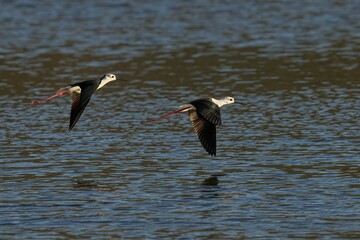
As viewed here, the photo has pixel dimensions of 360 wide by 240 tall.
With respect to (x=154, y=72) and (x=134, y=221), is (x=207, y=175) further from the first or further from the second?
(x=154, y=72)

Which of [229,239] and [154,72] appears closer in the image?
[229,239]

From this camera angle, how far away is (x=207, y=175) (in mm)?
13492

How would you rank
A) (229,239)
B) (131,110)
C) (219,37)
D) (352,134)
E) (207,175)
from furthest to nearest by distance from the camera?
(219,37), (131,110), (352,134), (207,175), (229,239)

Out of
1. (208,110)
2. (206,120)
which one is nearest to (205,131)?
(206,120)

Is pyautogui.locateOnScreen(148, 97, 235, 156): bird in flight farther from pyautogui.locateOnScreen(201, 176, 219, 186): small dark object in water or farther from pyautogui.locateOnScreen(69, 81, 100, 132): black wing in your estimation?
pyautogui.locateOnScreen(69, 81, 100, 132): black wing

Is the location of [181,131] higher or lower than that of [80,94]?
lower

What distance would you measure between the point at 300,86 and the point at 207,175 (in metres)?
7.03

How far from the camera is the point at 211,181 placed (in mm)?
13164

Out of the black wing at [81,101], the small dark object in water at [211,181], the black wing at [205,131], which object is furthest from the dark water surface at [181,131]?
the black wing at [81,101]

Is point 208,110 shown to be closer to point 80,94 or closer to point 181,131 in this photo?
point 80,94

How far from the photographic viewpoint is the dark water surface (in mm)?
11422

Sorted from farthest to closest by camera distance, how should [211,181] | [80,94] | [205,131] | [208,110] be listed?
[80,94] → [205,131] → [208,110] → [211,181]

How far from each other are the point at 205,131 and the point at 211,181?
4.85ft

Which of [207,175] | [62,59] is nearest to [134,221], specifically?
[207,175]
